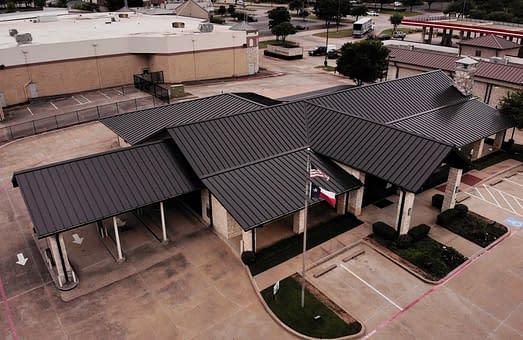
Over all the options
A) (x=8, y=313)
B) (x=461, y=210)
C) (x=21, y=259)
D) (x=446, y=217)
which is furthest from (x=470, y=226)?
(x=21, y=259)

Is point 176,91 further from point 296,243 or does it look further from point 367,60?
point 296,243

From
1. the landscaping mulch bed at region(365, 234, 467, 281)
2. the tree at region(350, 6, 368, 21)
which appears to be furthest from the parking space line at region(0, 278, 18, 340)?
the tree at region(350, 6, 368, 21)


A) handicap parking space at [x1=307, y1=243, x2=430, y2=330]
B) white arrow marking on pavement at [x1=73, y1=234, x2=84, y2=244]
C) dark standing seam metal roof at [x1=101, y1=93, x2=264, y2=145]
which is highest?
dark standing seam metal roof at [x1=101, y1=93, x2=264, y2=145]

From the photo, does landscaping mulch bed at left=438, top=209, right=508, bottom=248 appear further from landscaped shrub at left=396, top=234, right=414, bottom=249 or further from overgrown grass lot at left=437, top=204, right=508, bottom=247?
landscaped shrub at left=396, top=234, right=414, bottom=249

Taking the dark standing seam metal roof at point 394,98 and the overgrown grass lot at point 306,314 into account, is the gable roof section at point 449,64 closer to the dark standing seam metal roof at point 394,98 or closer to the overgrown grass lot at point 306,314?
the dark standing seam metal roof at point 394,98

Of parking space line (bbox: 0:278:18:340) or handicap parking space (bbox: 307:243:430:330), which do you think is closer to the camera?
parking space line (bbox: 0:278:18:340)

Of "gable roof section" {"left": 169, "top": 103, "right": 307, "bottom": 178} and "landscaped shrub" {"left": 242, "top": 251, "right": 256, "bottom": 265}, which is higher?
"gable roof section" {"left": 169, "top": 103, "right": 307, "bottom": 178}
